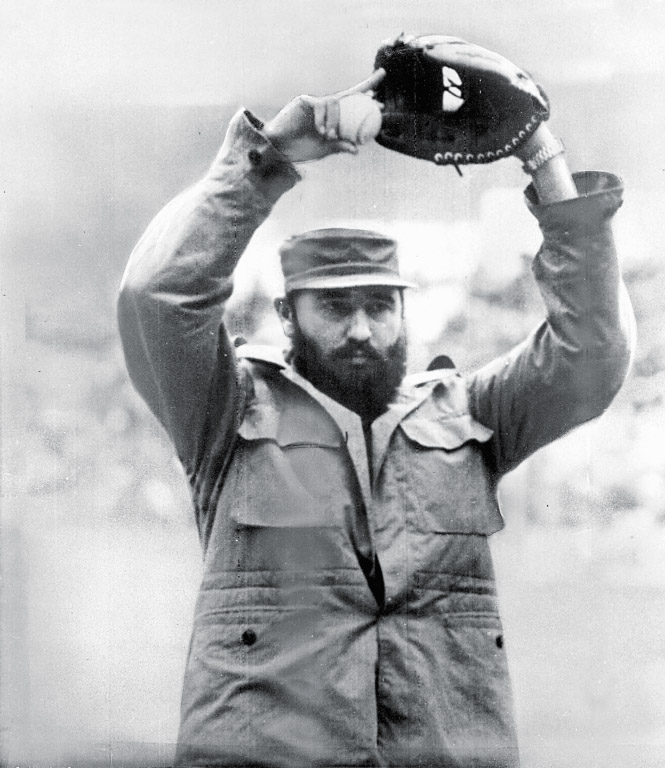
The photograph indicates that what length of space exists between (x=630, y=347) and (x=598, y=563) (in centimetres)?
71

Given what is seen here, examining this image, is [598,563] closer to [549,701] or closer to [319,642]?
[549,701]

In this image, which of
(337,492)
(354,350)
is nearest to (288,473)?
(337,492)

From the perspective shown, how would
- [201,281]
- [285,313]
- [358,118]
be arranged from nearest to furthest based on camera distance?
[201,281] → [358,118] → [285,313]

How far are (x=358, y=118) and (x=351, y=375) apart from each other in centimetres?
81

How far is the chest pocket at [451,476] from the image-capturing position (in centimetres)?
354

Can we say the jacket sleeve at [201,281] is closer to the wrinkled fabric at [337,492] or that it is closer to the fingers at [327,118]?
the wrinkled fabric at [337,492]

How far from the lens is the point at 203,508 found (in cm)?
360

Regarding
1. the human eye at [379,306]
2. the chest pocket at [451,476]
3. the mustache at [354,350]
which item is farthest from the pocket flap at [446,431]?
the human eye at [379,306]

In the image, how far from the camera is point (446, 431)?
11.9 feet

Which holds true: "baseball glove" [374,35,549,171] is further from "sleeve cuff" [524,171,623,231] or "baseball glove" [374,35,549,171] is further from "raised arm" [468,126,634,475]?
"sleeve cuff" [524,171,623,231]

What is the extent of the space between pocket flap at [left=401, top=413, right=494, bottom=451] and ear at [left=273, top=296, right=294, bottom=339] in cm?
48

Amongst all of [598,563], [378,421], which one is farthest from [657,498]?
[378,421]

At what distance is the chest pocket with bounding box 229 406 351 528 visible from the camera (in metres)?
3.47

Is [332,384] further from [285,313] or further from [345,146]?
[345,146]
